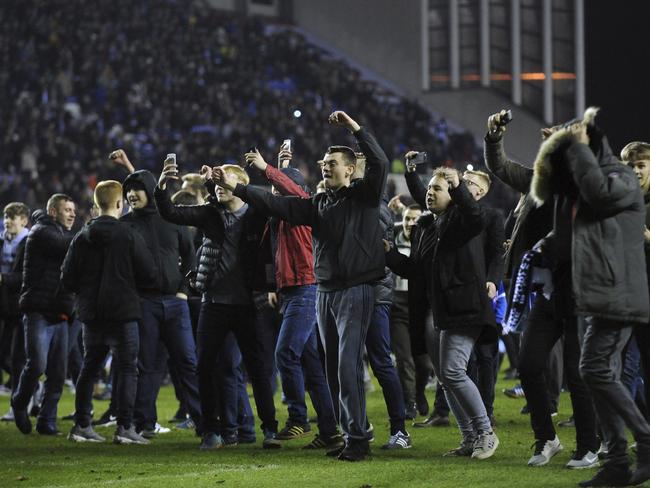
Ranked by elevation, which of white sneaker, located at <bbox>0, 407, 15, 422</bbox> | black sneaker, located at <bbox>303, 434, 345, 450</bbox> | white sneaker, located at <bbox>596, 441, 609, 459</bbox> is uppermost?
→ white sneaker, located at <bbox>596, 441, 609, 459</bbox>

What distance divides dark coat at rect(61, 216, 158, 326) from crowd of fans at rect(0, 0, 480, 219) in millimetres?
15597

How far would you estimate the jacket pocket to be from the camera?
7.52 m

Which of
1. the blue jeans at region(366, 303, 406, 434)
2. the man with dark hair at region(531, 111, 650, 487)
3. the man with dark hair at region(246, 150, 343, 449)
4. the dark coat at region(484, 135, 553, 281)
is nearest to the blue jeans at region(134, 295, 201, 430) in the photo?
the man with dark hair at region(246, 150, 343, 449)

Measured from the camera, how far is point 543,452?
7211 mm

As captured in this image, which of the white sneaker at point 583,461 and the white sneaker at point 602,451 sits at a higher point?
the white sneaker at point 602,451

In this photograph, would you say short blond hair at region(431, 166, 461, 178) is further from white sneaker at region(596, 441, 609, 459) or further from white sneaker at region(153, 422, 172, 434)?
white sneaker at region(153, 422, 172, 434)

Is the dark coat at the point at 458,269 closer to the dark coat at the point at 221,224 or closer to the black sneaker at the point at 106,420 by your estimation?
the dark coat at the point at 221,224

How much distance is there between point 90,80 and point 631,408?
A: 27.6 metres

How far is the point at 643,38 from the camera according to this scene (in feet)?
39.3

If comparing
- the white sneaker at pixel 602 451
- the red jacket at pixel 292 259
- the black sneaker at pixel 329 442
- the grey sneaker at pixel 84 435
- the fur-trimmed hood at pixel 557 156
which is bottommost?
the grey sneaker at pixel 84 435

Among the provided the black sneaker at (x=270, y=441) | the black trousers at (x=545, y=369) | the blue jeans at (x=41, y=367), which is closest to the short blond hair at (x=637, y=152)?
the black trousers at (x=545, y=369)

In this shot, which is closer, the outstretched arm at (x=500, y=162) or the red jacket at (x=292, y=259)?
the outstretched arm at (x=500, y=162)

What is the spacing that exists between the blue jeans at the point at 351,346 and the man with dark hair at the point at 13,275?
4.00 meters

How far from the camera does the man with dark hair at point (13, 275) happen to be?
10969mm
